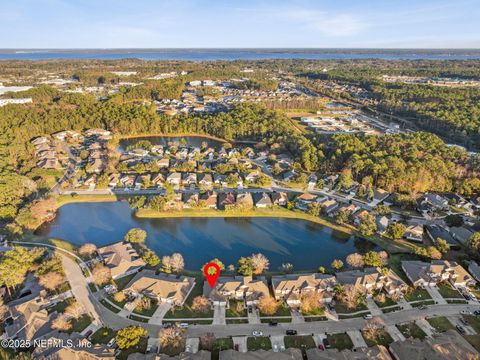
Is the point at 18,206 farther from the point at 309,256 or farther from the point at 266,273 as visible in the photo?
the point at 309,256

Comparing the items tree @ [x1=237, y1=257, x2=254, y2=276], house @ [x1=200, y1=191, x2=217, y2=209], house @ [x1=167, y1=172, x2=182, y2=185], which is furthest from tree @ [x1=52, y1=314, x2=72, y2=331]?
house @ [x1=167, y1=172, x2=182, y2=185]

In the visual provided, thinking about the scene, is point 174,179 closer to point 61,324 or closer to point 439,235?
point 61,324

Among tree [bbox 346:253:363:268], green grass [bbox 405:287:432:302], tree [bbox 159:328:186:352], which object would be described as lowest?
green grass [bbox 405:287:432:302]

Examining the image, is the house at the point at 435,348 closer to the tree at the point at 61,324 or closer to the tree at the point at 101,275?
the tree at the point at 61,324

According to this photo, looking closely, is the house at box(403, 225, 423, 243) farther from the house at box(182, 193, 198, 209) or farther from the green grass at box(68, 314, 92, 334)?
the green grass at box(68, 314, 92, 334)

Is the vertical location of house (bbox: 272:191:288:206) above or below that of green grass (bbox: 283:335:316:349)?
above

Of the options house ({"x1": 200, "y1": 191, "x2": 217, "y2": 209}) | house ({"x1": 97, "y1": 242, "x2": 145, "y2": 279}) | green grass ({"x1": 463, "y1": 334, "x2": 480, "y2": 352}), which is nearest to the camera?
green grass ({"x1": 463, "y1": 334, "x2": 480, "y2": 352})

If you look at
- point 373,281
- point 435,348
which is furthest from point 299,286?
point 435,348

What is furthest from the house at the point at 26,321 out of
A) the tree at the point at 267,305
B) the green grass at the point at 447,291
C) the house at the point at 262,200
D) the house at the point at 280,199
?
the green grass at the point at 447,291
